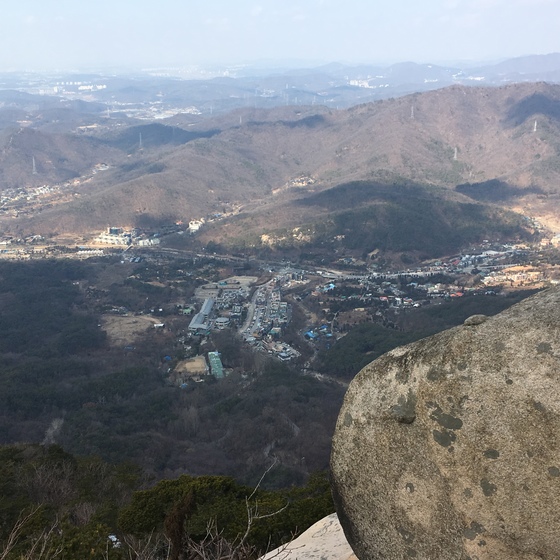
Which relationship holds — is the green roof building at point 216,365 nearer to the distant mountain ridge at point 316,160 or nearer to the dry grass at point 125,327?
the dry grass at point 125,327

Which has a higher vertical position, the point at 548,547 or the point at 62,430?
the point at 548,547

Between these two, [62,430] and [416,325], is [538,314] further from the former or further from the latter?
[416,325]

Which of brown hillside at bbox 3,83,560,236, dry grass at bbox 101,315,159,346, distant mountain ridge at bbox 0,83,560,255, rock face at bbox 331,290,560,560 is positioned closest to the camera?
rock face at bbox 331,290,560,560

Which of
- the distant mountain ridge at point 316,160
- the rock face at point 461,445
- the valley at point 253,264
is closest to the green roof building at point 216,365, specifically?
the valley at point 253,264

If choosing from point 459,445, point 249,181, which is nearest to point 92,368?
point 459,445

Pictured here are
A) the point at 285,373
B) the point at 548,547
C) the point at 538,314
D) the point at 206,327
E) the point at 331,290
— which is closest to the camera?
the point at 548,547

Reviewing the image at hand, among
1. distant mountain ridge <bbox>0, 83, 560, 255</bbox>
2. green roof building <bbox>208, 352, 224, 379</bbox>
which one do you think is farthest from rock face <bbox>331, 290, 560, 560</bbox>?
distant mountain ridge <bbox>0, 83, 560, 255</bbox>

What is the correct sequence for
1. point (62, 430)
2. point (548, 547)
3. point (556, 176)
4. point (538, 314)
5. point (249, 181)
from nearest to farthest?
point (548, 547) < point (538, 314) < point (62, 430) < point (556, 176) < point (249, 181)

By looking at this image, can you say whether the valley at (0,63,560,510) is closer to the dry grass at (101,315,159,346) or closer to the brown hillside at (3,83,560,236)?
the dry grass at (101,315,159,346)

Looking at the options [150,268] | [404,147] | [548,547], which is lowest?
[150,268]
